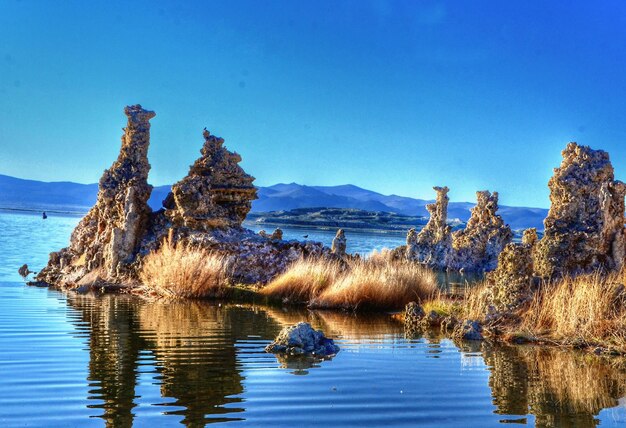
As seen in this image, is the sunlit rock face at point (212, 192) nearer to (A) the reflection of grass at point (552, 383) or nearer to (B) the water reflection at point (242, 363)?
(B) the water reflection at point (242, 363)

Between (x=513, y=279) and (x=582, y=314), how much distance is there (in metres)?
1.73

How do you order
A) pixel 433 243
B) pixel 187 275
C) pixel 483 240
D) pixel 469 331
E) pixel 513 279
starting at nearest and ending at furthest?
pixel 469 331 < pixel 513 279 < pixel 187 275 < pixel 483 240 < pixel 433 243

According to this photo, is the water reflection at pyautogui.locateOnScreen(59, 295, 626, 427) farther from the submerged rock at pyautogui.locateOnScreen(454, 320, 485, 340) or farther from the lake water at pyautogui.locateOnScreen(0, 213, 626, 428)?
the submerged rock at pyautogui.locateOnScreen(454, 320, 485, 340)

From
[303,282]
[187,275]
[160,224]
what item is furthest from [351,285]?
[160,224]

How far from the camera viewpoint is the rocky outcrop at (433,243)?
130 feet

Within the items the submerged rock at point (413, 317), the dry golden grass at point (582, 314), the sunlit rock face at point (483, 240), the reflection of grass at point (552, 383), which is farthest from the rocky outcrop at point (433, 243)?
the reflection of grass at point (552, 383)

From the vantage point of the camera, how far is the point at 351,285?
16562mm

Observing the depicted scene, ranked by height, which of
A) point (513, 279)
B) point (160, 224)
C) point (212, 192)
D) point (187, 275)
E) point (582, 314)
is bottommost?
point (582, 314)

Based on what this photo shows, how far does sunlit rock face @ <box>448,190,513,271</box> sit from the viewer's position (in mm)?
38625

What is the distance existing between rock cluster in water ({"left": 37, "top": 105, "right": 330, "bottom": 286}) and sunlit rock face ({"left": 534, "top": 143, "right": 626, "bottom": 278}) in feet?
24.8

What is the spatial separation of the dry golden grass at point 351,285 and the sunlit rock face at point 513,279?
10.0ft

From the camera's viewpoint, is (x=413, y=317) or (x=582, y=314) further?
(x=413, y=317)

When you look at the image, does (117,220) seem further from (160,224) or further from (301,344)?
(301,344)

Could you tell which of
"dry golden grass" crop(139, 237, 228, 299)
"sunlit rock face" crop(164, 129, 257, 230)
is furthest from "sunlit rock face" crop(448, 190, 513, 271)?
"dry golden grass" crop(139, 237, 228, 299)
